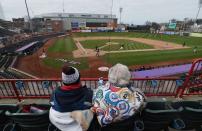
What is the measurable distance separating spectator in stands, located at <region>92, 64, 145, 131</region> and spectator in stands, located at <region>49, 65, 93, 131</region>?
14 centimetres

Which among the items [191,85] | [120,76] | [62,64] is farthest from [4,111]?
[62,64]

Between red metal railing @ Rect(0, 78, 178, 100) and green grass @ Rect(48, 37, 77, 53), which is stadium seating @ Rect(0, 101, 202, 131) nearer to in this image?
red metal railing @ Rect(0, 78, 178, 100)

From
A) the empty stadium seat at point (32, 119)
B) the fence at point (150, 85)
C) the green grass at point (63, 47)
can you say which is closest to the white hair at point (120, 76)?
the empty stadium seat at point (32, 119)

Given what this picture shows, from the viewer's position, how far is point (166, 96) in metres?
5.20

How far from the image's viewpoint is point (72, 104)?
7.77ft

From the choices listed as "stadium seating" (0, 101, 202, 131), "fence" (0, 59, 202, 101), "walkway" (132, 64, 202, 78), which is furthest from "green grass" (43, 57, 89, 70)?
"stadium seating" (0, 101, 202, 131)

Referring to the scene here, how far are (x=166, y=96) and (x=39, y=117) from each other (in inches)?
144

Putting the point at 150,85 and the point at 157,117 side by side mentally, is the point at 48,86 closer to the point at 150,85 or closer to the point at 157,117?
the point at 150,85

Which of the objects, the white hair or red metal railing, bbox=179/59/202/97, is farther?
red metal railing, bbox=179/59/202/97

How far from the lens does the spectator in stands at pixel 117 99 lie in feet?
7.60

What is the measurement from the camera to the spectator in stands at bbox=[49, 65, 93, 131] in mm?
2367

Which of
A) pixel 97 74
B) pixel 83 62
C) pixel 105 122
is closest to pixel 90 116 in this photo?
pixel 105 122

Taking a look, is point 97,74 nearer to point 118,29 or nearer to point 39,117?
point 39,117

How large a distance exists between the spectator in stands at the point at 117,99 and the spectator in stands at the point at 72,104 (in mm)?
143
